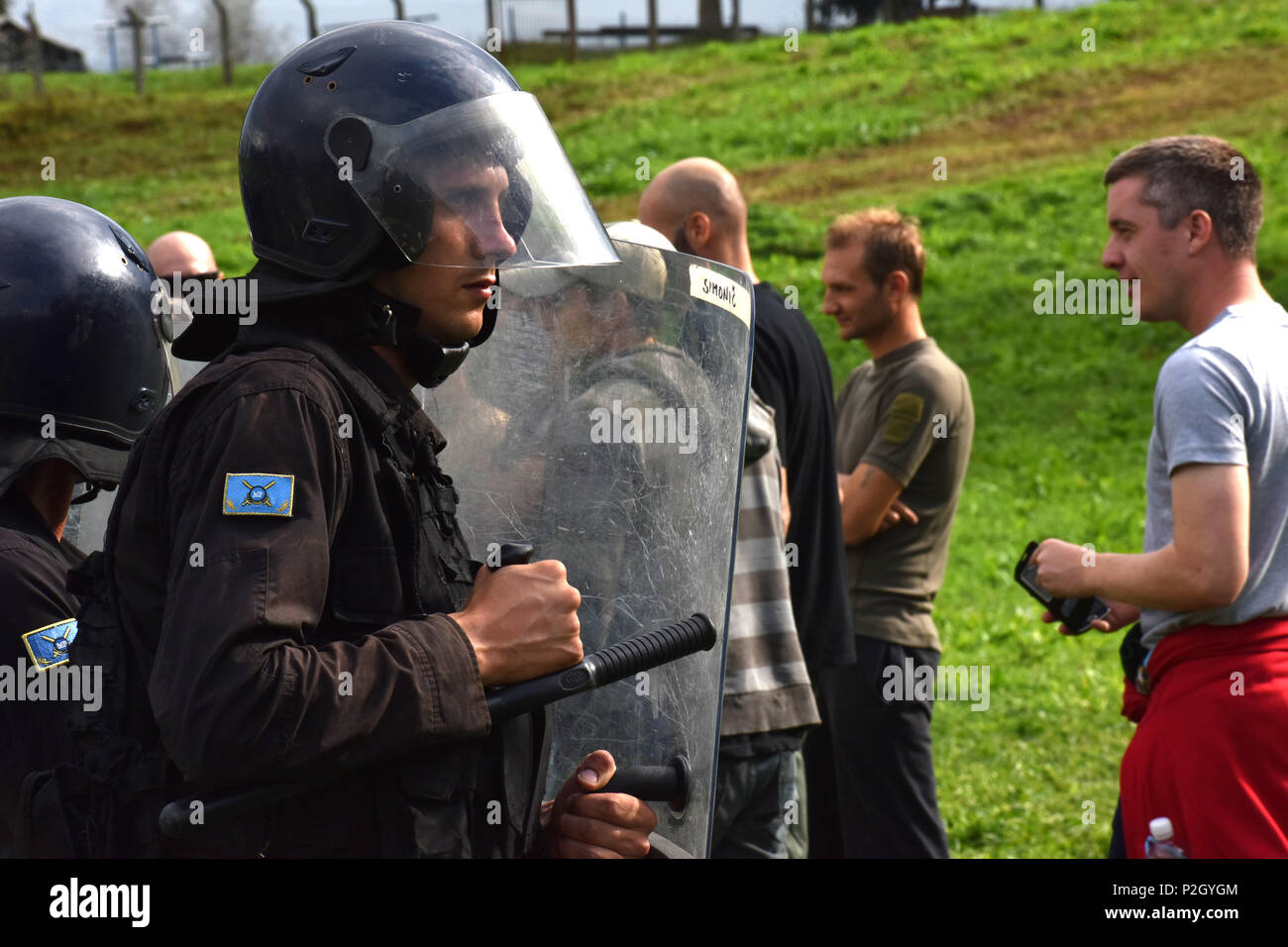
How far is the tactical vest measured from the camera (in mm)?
1786

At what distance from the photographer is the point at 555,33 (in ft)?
85.2

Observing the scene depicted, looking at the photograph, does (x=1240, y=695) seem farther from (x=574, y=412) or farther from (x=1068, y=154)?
(x=1068, y=154)

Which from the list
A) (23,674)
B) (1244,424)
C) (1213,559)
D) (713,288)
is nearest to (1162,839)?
(1213,559)

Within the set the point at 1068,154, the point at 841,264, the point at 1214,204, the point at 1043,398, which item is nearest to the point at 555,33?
the point at 1068,154

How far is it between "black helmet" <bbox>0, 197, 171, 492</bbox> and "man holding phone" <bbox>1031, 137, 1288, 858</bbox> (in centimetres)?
196

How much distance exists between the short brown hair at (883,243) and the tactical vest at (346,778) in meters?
3.12

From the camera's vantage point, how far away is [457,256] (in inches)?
78.0

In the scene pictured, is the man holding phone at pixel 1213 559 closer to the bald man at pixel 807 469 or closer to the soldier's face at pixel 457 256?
the bald man at pixel 807 469

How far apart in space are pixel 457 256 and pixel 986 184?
51.5ft

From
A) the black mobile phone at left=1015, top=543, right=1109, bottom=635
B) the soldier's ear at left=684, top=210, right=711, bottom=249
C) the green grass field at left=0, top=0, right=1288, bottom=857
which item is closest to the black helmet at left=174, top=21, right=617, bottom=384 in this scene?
the black mobile phone at left=1015, top=543, right=1109, bottom=635

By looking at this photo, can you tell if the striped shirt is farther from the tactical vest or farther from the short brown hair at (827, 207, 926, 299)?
the tactical vest

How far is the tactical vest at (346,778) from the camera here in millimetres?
1786

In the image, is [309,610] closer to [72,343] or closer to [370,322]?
[370,322]
